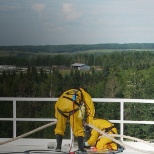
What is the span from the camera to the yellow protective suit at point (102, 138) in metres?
4.99

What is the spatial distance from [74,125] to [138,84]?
9.53m

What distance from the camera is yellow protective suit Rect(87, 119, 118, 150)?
16.4ft

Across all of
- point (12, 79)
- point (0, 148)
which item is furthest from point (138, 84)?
point (0, 148)

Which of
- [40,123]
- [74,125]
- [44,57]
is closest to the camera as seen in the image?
[74,125]

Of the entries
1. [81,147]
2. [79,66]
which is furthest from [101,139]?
[79,66]

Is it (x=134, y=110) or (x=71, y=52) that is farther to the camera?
(x=134, y=110)

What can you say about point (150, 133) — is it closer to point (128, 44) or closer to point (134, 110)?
point (134, 110)

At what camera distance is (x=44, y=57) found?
42.4 ft

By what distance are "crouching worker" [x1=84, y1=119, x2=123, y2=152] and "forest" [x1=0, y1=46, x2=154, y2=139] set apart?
24.2ft

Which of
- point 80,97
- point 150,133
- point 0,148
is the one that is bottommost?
point 150,133

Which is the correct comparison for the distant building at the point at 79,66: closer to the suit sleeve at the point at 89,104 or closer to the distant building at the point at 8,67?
the distant building at the point at 8,67

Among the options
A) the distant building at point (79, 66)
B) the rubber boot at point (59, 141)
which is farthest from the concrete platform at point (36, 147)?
the distant building at point (79, 66)

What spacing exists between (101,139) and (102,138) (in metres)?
0.02

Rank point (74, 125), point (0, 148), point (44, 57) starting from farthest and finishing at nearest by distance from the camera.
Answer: point (44, 57)
point (0, 148)
point (74, 125)
